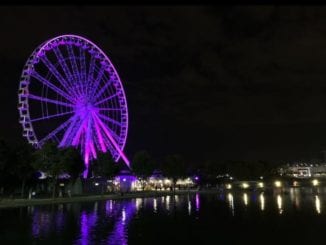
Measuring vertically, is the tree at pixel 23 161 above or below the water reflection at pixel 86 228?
above

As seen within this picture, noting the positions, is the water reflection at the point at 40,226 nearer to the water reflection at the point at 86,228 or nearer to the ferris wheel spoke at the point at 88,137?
the water reflection at the point at 86,228

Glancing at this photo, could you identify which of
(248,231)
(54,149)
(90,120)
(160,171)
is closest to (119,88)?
(90,120)

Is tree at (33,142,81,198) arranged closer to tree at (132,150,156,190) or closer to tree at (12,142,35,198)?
tree at (12,142,35,198)

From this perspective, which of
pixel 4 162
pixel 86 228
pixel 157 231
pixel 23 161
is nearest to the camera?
pixel 157 231

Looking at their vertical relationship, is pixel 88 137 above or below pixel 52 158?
above

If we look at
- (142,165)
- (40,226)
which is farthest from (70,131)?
(142,165)

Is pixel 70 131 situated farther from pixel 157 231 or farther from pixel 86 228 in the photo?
pixel 157 231

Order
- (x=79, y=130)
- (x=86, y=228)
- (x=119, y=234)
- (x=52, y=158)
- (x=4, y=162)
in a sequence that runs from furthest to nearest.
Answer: (x=52, y=158), (x=79, y=130), (x=4, y=162), (x=86, y=228), (x=119, y=234)

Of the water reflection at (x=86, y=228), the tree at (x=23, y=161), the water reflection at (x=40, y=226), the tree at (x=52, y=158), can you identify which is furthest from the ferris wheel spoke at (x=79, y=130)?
the water reflection at (x=40, y=226)

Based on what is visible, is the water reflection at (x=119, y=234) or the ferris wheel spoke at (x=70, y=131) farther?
the ferris wheel spoke at (x=70, y=131)

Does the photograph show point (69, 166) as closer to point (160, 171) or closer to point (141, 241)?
point (141, 241)

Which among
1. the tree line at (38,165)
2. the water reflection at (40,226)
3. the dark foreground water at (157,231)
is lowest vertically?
the dark foreground water at (157,231)

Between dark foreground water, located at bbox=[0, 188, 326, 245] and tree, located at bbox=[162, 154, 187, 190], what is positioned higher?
tree, located at bbox=[162, 154, 187, 190]

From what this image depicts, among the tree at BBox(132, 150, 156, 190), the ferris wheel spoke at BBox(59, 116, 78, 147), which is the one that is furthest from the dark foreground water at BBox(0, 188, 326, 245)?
the tree at BBox(132, 150, 156, 190)
